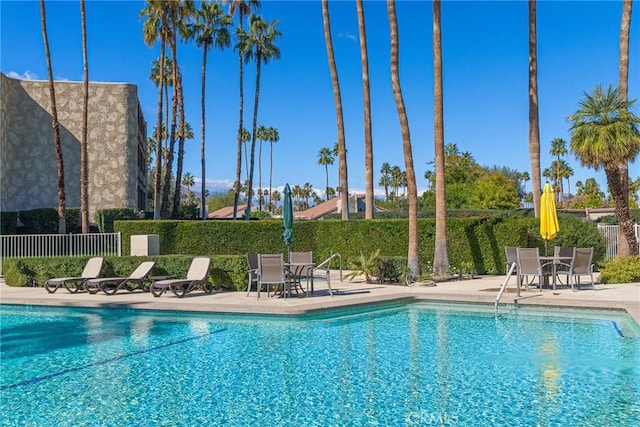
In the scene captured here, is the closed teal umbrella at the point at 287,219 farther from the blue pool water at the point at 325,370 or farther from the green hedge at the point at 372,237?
the green hedge at the point at 372,237

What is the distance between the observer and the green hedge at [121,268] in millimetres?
14344

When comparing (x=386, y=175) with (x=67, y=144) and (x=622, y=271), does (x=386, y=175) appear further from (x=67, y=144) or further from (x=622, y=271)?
(x=622, y=271)

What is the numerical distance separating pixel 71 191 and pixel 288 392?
→ 32.5 meters

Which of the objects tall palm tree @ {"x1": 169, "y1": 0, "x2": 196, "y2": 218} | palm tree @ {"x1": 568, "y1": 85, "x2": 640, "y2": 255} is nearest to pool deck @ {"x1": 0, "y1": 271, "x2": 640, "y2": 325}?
palm tree @ {"x1": 568, "y1": 85, "x2": 640, "y2": 255}

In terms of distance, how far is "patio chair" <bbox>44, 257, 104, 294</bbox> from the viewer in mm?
14453

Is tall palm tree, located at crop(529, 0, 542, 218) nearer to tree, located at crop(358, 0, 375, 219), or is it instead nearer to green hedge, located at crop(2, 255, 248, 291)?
tree, located at crop(358, 0, 375, 219)

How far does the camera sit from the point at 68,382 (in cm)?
687

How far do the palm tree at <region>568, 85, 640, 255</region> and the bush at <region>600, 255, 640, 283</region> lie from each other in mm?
2129

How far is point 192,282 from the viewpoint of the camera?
44.0ft

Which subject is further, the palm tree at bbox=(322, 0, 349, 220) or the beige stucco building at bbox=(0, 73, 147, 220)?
the beige stucco building at bbox=(0, 73, 147, 220)

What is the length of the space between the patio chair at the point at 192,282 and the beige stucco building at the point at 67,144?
74.9 feet

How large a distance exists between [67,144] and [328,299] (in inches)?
1130

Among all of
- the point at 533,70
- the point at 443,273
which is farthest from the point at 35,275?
the point at 533,70

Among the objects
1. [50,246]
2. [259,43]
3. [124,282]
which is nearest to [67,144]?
[259,43]
